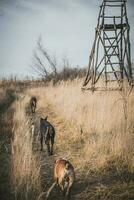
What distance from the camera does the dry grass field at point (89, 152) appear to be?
4.99 m

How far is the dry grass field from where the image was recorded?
4.99 m

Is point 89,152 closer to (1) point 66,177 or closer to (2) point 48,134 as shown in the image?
(2) point 48,134

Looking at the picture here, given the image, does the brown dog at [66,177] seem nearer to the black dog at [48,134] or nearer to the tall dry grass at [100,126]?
the tall dry grass at [100,126]

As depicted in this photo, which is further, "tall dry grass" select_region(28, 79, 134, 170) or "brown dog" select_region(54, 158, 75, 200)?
"tall dry grass" select_region(28, 79, 134, 170)

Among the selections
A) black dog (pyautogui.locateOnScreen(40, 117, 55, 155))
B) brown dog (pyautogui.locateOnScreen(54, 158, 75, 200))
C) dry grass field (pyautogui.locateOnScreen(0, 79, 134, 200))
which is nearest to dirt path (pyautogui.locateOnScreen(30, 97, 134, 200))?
dry grass field (pyautogui.locateOnScreen(0, 79, 134, 200))

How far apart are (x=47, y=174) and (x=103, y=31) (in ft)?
22.1

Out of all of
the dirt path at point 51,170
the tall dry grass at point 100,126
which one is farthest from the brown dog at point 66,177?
the tall dry grass at point 100,126

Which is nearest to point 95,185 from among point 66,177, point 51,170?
point 66,177

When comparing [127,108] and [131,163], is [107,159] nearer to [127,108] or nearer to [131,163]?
[131,163]

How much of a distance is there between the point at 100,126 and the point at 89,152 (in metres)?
1.60

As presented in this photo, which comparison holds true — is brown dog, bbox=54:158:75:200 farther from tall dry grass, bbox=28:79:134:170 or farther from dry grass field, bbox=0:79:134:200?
tall dry grass, bbox=28:79:134:170

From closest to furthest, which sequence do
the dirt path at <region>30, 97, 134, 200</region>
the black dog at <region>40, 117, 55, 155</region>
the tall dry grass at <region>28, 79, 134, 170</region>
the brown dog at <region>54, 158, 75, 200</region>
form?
the brown dog at <region>54, 158, 75, 200</region> < the dirt path at <region>30, 97, 134, 200</region> < the tall dry grass at <region>28, 79, 134, 170</region> < the black dog at <region>40, 117, 55, 155</region>

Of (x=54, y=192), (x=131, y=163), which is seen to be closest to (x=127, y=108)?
(x=131, y=163)

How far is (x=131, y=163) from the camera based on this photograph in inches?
229
